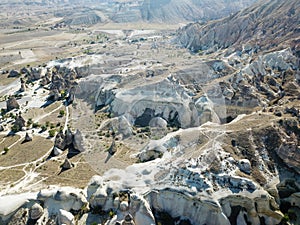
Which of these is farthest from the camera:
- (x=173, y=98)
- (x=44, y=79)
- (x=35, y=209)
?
(x=44, y=79)

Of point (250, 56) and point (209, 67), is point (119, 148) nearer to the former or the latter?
point (209, 67)

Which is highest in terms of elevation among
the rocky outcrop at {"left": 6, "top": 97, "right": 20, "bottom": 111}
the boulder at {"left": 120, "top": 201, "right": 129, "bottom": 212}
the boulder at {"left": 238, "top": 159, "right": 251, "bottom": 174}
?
the boulder at {"left": 238, "top": 159, "right": 251, "bottom": 174}

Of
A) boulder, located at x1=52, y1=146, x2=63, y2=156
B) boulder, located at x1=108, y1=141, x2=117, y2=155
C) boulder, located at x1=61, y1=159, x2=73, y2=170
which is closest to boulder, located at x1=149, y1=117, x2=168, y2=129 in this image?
boulder, located at x1=108, y1=141, x2=117, y2=155

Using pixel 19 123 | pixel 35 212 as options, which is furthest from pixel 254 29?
pixel 35 212

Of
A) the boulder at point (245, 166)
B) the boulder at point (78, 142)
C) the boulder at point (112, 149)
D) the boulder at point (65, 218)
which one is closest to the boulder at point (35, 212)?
the boulder at point (65, 218)

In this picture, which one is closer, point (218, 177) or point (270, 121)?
point (218, 177)

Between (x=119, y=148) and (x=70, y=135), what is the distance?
8.29m

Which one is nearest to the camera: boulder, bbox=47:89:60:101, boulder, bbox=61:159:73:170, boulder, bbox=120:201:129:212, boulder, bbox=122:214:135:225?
boulder, bbox=122:214:135:225

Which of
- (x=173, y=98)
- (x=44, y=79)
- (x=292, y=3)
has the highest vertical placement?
(x=292, y=3)

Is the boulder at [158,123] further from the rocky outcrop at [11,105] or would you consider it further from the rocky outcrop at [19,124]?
the rocky outcrop at [11,105]

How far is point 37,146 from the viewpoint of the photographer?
53.0 metres

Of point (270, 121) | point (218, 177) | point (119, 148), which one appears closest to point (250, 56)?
point (270, 121)

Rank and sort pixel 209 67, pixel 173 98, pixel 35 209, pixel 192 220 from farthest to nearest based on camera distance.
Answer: pixel 209 67 < pixel 173 98 < pixel 35 209 < pixel 192 220

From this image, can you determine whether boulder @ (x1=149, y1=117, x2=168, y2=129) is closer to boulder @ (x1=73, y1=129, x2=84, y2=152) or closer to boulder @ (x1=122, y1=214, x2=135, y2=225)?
boulder @ (x1=73, y1=129, x2=84, y2=152)
